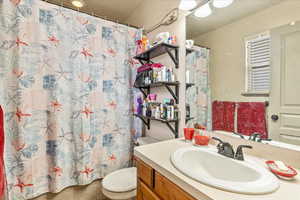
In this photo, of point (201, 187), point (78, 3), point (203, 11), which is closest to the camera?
point (201, 187)

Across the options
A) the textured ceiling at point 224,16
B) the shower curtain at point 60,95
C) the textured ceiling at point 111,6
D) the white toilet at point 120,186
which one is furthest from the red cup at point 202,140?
the textured ceiling at point 111,6

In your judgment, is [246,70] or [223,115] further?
[223,115]

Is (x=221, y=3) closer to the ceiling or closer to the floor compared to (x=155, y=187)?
closer to the ceiling

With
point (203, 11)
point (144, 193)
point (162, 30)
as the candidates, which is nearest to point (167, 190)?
point (144, 193)

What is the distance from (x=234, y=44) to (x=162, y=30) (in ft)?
2.61

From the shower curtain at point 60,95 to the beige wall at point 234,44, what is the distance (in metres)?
0.99

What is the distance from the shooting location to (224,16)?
3.32 ft

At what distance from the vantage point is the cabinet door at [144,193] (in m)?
0.80

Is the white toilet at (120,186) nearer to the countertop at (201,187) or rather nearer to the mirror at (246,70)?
the countertop at (201,187)

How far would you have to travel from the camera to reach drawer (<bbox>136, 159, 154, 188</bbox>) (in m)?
0.82

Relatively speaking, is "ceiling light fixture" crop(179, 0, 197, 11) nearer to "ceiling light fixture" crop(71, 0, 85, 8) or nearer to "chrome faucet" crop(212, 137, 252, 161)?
"chrome faucet" crop(212, 137, 252, 161)

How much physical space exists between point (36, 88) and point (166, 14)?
4.66ft

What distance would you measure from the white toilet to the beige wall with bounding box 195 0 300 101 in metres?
1.04

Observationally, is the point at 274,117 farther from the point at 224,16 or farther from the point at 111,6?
the point at 111,6
